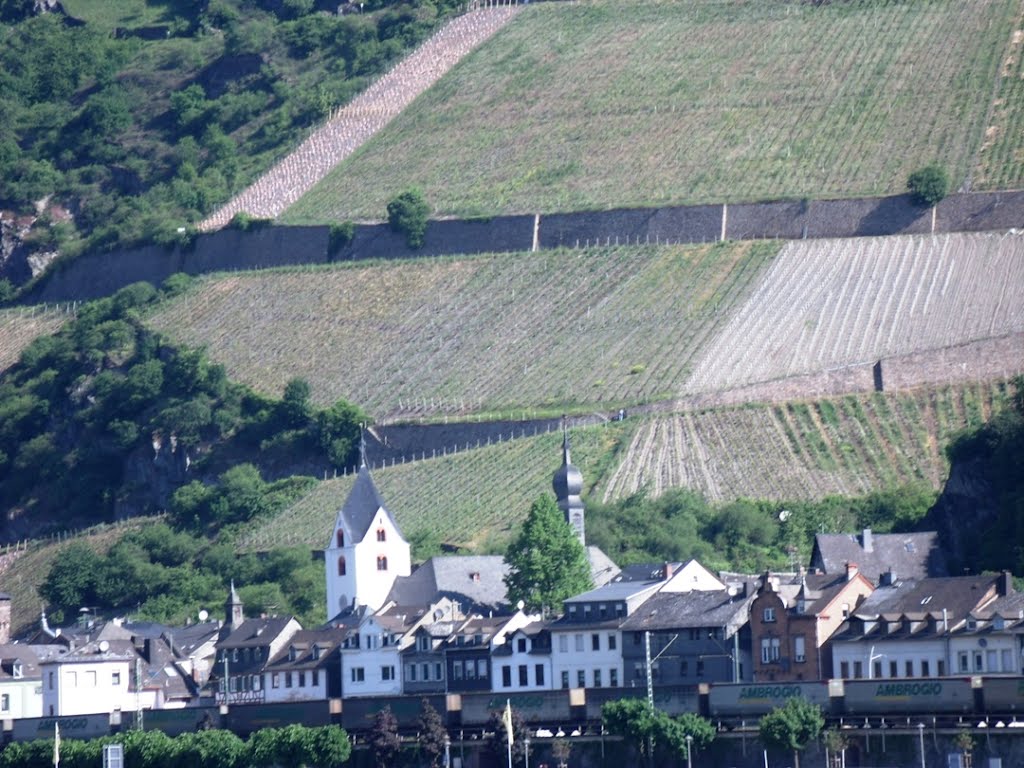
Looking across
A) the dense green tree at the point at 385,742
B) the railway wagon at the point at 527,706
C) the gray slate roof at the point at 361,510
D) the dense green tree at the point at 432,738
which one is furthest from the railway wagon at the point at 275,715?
the gray slate roof at the point at 361,510

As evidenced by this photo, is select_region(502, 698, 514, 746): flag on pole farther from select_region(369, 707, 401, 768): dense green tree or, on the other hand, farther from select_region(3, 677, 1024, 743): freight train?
select_region(369, 707, 401, 768): dense green tree

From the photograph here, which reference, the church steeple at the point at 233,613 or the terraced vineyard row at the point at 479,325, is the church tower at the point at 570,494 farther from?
the terraced vineyard row at the point at 479,325

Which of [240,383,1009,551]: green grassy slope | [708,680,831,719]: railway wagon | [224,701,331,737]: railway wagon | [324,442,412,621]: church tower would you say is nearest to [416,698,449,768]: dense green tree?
[224,701,331,737]: railway wagon

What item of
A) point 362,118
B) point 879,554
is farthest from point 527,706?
point 362,118

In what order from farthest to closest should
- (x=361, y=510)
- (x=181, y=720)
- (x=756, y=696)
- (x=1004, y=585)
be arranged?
(x=361, y=510) < (x=181, y=720) < (x=1004, y=585) < (x=756, y=696)

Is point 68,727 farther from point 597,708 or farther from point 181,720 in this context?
point 597,708
